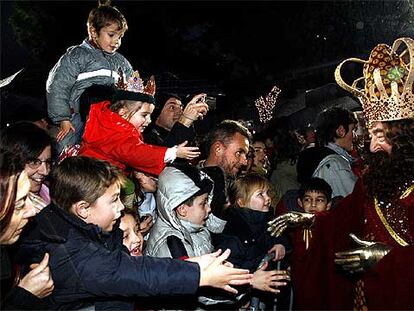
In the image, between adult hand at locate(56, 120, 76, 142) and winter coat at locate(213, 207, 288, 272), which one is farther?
adult hand at locate(56, 120, 76, 142)

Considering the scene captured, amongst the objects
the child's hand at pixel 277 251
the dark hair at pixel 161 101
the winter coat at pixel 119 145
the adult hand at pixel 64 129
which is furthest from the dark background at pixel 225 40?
the child's hand at pixel 277 251

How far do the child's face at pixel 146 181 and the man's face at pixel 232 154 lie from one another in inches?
21.6

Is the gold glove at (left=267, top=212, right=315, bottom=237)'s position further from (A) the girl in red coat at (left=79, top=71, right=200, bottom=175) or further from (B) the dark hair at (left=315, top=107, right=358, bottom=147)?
(B) the dark hair at (left=315, top=107, right=358, bottom=147)

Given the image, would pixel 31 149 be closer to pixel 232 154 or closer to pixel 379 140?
pixel 232 154

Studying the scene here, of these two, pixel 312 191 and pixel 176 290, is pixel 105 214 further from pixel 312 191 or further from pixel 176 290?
pixel 312 191

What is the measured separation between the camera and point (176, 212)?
363cm

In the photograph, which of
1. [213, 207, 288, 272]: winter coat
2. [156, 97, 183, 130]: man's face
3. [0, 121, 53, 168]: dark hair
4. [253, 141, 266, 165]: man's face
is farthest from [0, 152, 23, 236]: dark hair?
[253, 141, 266, 165]: man's face

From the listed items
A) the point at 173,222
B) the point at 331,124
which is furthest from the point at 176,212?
the point at 331,124

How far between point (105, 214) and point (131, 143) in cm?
119

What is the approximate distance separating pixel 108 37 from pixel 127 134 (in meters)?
1.18

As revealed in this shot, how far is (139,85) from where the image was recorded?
4.31 metres

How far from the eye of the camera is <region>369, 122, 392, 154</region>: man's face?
3.64 meters

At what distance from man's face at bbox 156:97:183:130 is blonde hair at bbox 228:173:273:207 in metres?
1.21

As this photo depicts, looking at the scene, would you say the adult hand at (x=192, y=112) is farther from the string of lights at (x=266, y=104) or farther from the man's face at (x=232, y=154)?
the string of lights at (x=266, y=104)
